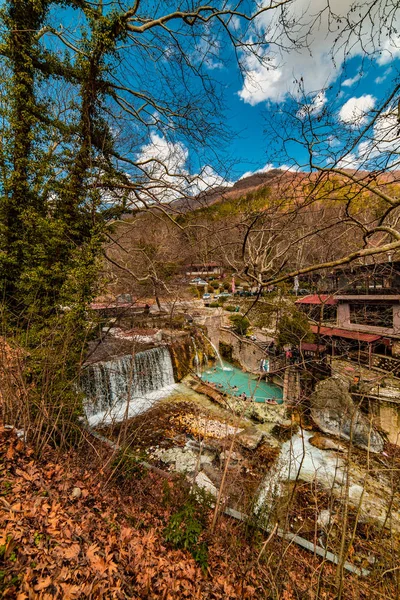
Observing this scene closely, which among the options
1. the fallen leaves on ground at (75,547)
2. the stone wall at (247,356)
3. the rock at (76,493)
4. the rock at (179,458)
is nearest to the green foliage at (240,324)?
the stone wall at (247,356)

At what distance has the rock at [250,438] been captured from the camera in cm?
785

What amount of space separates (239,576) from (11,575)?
9.13ft

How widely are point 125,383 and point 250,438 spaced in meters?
5.42

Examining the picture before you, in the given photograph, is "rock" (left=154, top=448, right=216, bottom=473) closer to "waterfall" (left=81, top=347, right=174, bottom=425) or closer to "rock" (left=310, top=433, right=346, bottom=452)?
"waterfall" (left=81, top=347, right=174, bottom=425)

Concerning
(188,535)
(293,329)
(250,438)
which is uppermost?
(293,329)

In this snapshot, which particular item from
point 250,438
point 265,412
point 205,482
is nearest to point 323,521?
point 205,482

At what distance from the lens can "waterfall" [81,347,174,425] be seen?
902cm

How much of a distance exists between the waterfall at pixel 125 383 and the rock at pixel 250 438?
3484 millimetres

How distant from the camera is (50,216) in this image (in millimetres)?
6004

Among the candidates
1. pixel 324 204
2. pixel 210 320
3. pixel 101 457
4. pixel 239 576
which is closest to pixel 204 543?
pixel 239 576

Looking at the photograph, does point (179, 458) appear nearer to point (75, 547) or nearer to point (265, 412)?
point (265, 412)

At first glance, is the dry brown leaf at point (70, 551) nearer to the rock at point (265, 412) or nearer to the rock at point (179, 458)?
the rock at point (179, 458)

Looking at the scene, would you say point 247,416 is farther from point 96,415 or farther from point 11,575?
point 11,575

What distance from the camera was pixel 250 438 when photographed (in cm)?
824
